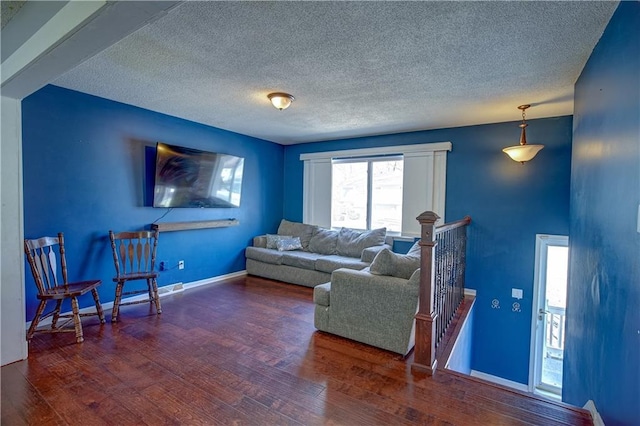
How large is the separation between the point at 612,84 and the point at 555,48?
0.58 m

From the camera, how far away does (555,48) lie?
2.14m

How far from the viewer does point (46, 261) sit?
9.23 ft

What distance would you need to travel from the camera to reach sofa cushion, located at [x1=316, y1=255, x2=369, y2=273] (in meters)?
4.21

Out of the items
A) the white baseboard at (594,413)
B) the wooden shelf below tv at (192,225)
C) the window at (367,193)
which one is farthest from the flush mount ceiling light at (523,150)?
the wooden shelf below tv at (192,225)

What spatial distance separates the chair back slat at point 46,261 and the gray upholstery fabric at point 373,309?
2.46 m

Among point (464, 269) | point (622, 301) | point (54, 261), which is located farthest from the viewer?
point (464, 269)

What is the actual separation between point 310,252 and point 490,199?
2.80m

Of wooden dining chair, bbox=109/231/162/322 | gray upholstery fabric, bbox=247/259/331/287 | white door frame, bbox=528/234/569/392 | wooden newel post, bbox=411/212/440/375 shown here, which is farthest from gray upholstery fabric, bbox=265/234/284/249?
white door frame, bbox=528/234/569/392

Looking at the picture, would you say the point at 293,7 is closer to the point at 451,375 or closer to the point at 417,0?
the point at 417,0

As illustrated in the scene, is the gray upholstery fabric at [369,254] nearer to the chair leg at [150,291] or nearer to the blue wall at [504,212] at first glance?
the blue wall at [504,212]

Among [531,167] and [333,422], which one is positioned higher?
[531,167]

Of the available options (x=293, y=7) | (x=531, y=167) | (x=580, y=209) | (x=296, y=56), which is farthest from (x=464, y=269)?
(x=293, y=7)

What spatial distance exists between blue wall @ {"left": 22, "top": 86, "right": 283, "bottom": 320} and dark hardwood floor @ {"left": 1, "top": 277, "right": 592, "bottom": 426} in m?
0.96

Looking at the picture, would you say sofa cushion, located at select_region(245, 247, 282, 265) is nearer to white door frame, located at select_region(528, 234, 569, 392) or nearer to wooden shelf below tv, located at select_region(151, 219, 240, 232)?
wooden shelf below tv, located at select_region(151, 219, 240, 232)
